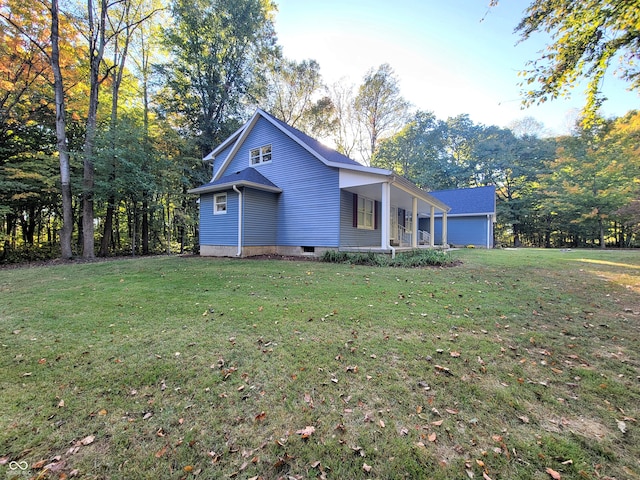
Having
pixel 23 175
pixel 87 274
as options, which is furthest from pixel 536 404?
pixel 23 175

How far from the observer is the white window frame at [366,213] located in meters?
13.0

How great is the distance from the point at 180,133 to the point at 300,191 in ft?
41.7

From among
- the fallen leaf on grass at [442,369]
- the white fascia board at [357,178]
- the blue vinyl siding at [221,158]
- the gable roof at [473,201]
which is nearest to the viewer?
the fallen leaf on grass at [442,369]

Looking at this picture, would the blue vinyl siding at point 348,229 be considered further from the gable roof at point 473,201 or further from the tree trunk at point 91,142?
the gable roof at point 473,201

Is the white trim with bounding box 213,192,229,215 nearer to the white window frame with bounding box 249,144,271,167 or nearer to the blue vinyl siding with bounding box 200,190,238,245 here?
the blue vinyl siding with bounding box 200,190,238,245

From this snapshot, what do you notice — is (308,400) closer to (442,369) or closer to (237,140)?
(442,369)

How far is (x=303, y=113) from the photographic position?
24.3m

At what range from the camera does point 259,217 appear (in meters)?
12.2

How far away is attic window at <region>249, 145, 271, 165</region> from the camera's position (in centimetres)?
1345

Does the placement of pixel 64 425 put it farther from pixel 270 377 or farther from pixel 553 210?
pixel 553 210

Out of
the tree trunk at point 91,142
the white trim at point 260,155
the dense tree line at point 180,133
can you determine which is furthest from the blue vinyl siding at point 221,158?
the tree trunk at point 91,142

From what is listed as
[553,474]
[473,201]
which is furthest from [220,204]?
[473,201]

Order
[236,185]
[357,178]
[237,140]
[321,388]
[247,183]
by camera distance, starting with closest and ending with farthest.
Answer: [321,388] → [357,178] → [247,183] → [236,185] → [237,140]

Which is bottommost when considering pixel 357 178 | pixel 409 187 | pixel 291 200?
pixel 291 200
